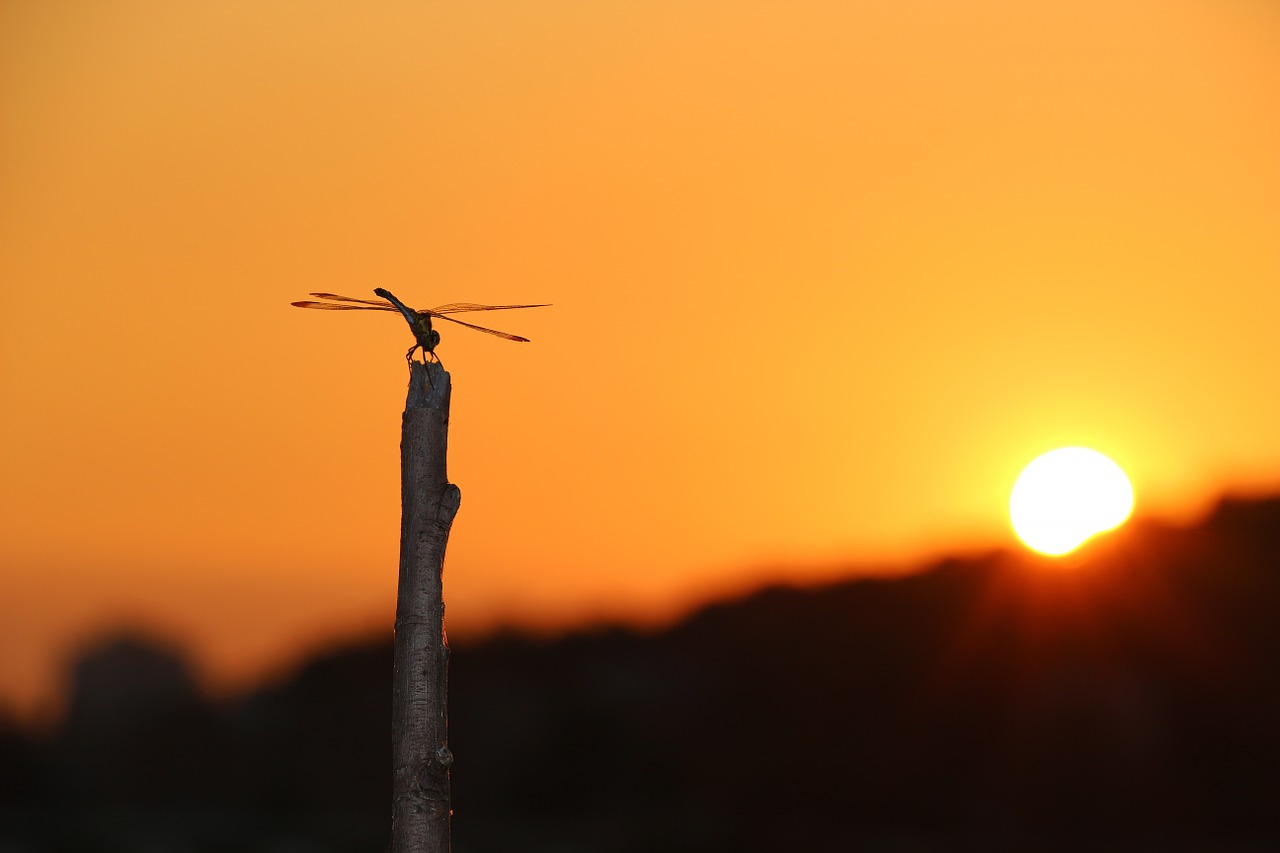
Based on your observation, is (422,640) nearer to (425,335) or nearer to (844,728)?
(425,335)

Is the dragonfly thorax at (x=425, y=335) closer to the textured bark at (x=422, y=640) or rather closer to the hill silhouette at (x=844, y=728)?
the textured bark at (x=422, y=640)

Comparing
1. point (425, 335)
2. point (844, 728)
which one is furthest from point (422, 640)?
point (844, 728)

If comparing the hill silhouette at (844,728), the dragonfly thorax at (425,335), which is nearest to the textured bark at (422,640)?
the dragonfly thorax at (425,335)

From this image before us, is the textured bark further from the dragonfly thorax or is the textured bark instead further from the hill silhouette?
the hill silhouette

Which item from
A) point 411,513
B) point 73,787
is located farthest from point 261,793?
point 411,513

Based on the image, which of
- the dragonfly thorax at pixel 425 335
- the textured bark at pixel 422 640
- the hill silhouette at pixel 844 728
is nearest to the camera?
the textured bark at pixel 422 640
